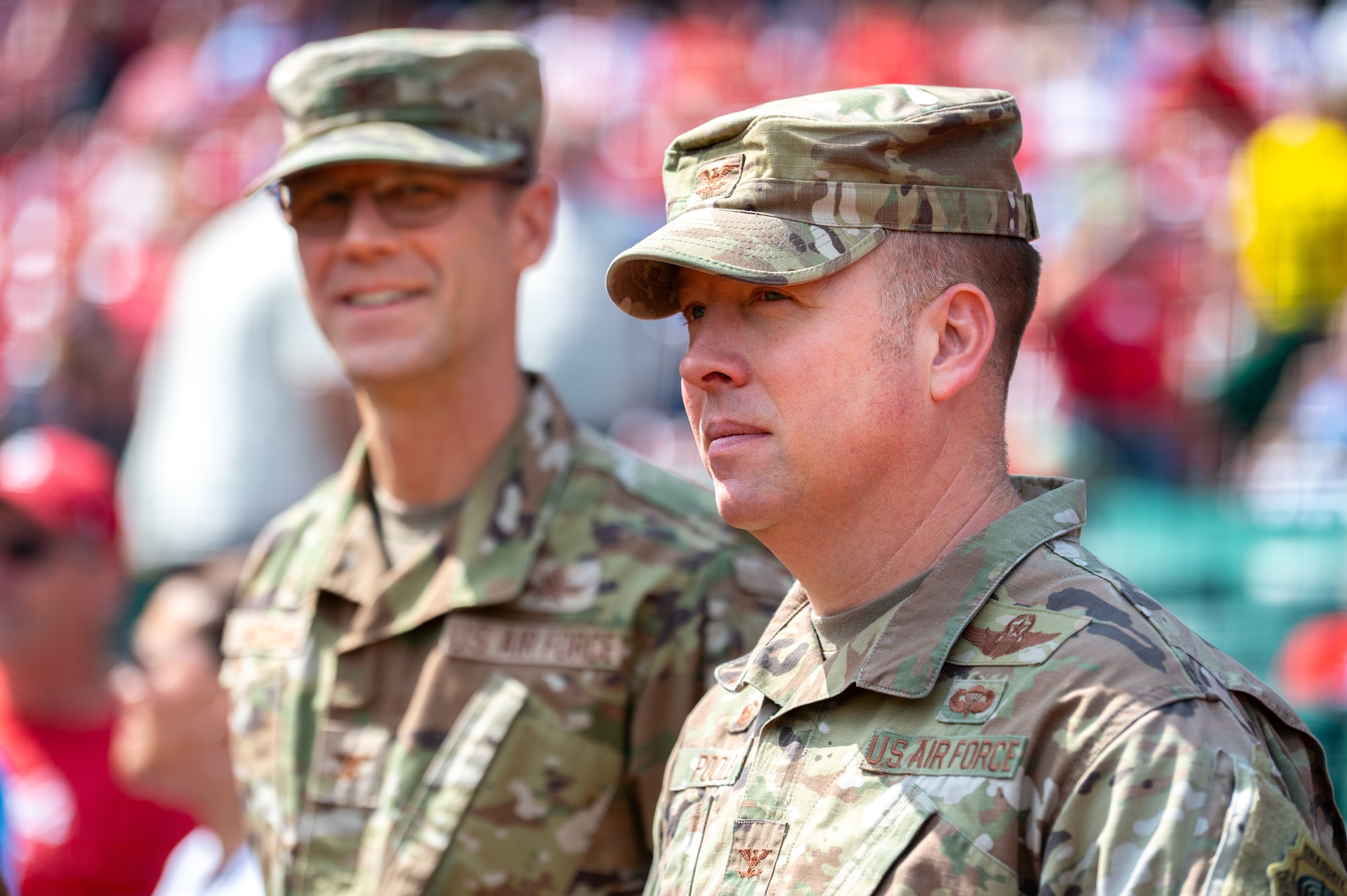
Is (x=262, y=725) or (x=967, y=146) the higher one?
(x=967, y=146)

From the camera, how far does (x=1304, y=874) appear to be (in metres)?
1.52

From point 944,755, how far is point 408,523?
1.64 m

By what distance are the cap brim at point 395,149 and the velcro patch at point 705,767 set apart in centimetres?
129

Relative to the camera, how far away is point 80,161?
10992mm

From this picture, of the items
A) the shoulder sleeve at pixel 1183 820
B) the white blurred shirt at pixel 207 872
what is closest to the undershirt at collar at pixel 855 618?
the shoulder sleeve at pixel 1183 820

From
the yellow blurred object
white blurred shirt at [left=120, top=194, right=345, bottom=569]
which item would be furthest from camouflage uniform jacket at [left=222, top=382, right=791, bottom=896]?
the yellow blurred object

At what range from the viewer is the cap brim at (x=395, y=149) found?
2930mm

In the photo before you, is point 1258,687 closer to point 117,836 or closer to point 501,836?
point 501,836

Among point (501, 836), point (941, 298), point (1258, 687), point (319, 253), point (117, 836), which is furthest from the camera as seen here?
point (117, 836)

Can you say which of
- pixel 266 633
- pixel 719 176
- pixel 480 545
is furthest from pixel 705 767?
pixel 266 633

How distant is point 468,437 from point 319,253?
1.47 ft

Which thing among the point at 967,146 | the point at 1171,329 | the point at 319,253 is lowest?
the point at 1171,329

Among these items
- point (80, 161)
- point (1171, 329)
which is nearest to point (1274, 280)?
point (1171, 329)

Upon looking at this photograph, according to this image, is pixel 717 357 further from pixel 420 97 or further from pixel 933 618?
pixel 420 97
